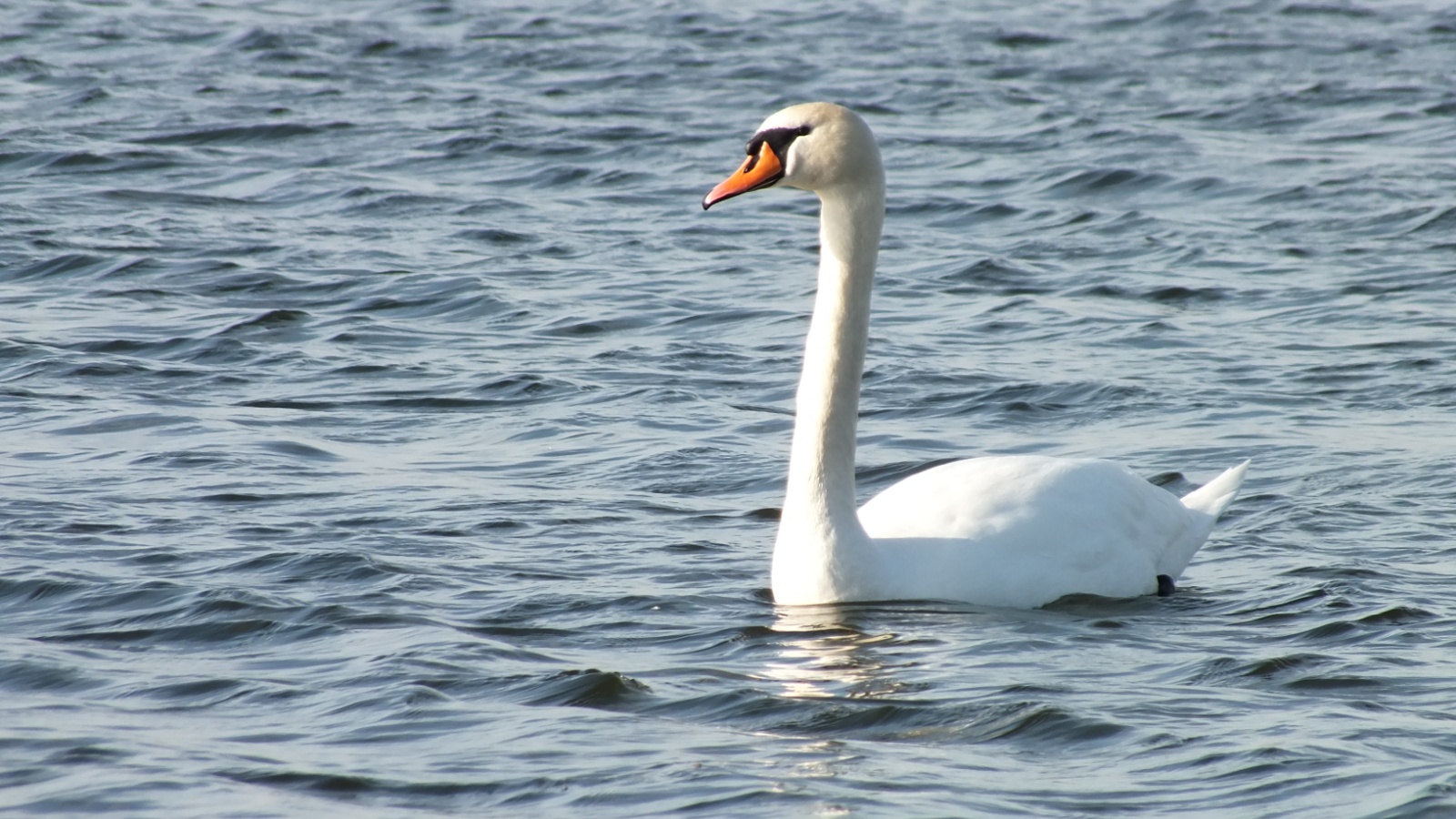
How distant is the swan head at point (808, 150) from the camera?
7.09m

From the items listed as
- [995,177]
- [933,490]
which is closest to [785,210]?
[995,177]

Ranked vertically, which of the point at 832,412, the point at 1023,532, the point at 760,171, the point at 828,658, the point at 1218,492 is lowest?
the point at 1218,492

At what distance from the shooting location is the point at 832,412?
745 cm

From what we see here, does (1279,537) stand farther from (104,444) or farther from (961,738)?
(104,444)

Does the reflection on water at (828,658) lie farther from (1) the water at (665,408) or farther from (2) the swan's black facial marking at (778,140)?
(2) the swan's black facial marking at (778,140)

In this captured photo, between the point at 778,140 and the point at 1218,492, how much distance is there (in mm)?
2449

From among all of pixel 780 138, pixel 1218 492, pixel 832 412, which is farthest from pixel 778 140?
pixel 1218 492

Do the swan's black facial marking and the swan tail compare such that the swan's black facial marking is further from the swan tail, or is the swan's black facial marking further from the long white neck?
the swan tail

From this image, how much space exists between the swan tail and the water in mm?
227

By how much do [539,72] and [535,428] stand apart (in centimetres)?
1089

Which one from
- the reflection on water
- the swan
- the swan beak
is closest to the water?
the reflection on water

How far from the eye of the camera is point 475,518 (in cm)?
850

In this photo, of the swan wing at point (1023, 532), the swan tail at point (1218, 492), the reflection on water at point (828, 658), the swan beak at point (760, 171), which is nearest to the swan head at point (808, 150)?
the swan beak at point (760, 171)

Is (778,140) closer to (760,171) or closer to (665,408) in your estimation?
(760,171)
